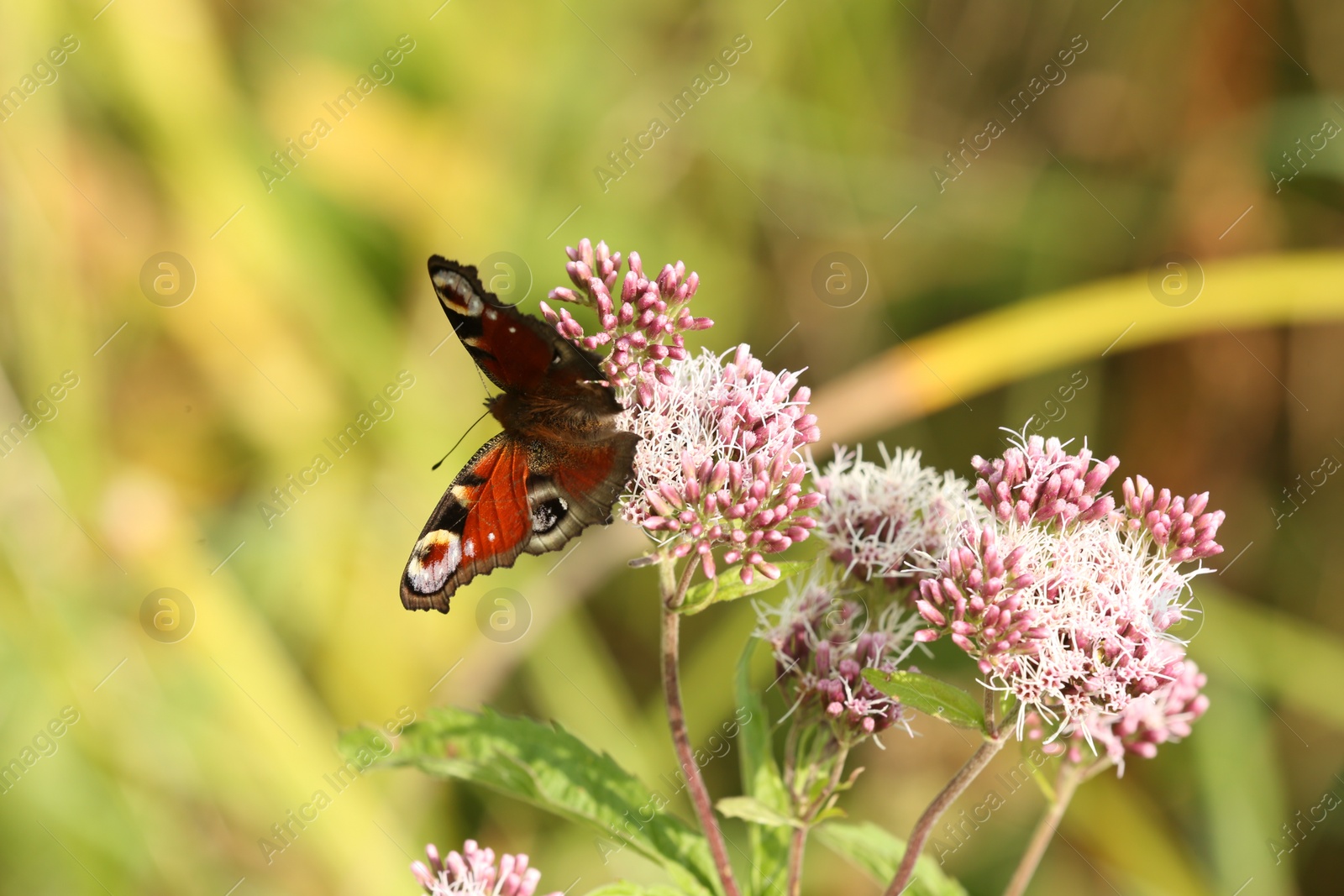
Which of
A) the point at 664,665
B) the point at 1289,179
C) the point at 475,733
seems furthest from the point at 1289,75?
the point at 475,733

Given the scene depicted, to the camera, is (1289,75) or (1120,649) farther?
(1289,75)

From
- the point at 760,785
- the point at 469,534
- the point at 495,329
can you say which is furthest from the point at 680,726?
the point at 495,329

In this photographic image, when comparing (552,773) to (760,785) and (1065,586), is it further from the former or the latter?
(1065,586)

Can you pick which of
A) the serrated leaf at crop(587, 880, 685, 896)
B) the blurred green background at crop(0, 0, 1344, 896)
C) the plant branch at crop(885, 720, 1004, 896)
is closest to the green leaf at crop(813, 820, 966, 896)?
the plant branch at crop(885, 720, 1004, 896)

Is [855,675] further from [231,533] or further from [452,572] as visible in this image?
[231,533]

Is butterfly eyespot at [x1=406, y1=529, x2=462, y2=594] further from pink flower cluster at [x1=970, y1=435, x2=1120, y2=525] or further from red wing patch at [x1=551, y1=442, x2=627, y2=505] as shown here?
pink flower cluster at [x1=970, y1=435, x2=1120, y2=525]

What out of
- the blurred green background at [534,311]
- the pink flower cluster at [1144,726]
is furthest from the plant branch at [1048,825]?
the blurred green background at [534,311]

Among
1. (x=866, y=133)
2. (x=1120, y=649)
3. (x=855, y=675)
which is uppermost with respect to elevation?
(x=866, y=133)
